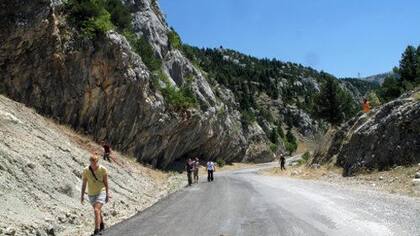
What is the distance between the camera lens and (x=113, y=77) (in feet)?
116

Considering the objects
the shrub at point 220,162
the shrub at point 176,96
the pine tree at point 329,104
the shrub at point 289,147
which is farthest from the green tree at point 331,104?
the shrub at point 289,147

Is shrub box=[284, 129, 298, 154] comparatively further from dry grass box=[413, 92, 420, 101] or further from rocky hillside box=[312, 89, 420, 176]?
dry grass box=[413, 92, 420, 101]

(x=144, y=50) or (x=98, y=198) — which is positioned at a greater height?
(x=144, y=50)

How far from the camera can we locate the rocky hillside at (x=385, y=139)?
23.6 m

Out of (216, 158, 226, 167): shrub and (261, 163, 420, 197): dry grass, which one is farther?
(216, 158, 226, 167): shrub

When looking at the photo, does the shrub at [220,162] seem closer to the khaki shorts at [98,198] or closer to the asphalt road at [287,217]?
the asphalt road at [287,217]

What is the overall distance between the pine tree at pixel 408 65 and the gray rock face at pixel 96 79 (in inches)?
1056

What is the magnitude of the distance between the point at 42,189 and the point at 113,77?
72.6ft

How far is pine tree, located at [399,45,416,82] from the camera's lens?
5953cm

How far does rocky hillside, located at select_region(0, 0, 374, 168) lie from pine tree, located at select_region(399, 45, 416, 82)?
23949 mm

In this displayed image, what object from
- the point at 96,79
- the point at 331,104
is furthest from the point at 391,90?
the point at 96,79

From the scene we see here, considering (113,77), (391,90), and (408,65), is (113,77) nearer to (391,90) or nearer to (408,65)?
(391,90)

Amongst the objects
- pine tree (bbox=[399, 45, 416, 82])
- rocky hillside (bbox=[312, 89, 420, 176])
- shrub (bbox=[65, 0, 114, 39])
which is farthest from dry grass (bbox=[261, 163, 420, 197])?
pine tree (bbox=[399, 45, 416, 82])

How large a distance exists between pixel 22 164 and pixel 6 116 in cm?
489
